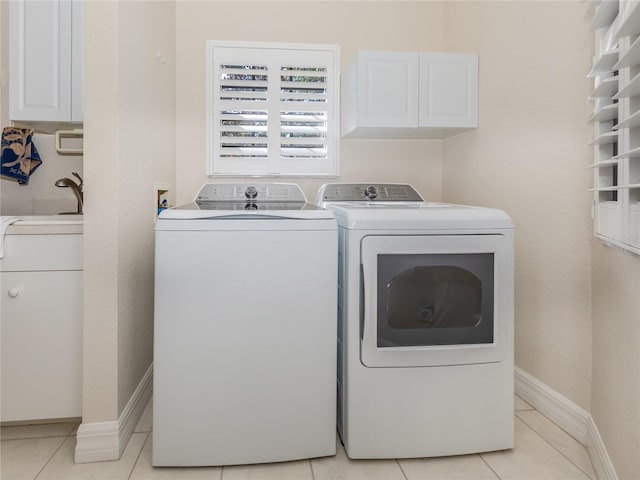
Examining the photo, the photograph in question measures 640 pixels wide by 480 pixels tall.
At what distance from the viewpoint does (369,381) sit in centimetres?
182

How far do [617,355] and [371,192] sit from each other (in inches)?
60.4

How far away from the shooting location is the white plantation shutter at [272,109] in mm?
3104

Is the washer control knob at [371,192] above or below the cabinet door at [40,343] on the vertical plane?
above

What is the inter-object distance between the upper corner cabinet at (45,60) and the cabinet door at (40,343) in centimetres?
93

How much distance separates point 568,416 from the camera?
201 centimetres

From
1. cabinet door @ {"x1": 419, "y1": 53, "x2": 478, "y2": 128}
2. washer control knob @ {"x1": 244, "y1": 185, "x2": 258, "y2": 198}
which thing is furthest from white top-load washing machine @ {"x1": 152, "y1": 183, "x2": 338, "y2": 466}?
cabinet door @ {"x1": 419, "y1": 53, "x2": 478, "y2": 128}

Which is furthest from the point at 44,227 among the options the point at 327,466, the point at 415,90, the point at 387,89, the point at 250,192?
the point at 415,90

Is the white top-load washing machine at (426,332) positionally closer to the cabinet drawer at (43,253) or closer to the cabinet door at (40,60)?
the cabinet drawer at (43,253)

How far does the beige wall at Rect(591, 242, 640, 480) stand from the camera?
4.70ft

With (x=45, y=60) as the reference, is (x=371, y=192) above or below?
below

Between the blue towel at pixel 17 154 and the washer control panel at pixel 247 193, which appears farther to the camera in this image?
the washer control panel at pixel 247 193

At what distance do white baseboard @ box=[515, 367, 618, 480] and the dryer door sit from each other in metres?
0.46

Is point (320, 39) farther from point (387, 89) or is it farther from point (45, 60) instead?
point (45, 60)

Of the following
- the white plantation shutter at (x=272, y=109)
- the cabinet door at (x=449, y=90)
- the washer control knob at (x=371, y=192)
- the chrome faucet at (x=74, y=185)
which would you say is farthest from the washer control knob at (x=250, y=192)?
the cabinet door at (x=449, y=90)
